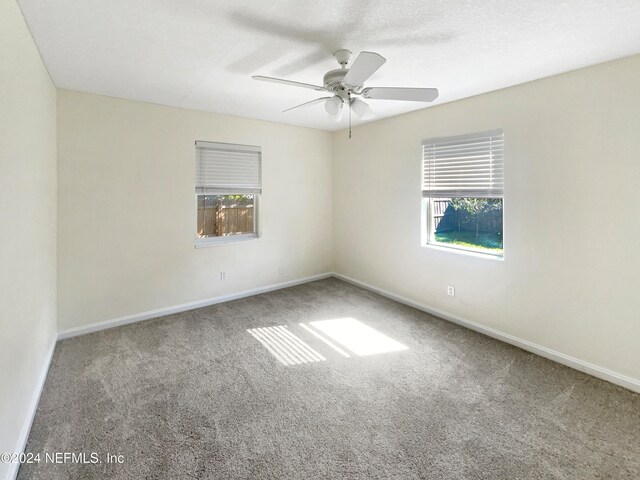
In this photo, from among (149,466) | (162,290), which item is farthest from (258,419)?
(162,290)

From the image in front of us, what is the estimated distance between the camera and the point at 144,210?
3545 mm

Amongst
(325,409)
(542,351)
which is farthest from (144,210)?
(542,351)

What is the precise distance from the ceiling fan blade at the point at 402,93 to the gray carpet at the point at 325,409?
85.4 inches

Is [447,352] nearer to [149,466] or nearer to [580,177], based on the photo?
[580,177]

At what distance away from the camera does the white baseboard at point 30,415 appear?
5.16ft

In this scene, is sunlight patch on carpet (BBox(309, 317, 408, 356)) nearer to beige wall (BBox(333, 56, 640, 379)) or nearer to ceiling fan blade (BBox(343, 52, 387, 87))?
beige wall (BBox(333, 56, 640, 379))

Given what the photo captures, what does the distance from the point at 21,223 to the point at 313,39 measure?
2.15 meters

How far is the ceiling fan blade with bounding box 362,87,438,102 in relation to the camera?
7.29 ft

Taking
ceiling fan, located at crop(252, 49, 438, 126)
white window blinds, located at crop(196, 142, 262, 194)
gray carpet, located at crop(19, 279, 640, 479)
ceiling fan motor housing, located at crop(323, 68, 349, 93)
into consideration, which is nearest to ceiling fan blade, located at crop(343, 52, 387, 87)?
ceiling fan, located at crop(252, 49, 438, 126)

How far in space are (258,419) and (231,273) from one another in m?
2.52

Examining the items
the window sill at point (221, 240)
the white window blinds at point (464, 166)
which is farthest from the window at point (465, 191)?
the window sill at point (221, 240)

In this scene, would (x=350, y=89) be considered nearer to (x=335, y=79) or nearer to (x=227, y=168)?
(x=335, y=79)

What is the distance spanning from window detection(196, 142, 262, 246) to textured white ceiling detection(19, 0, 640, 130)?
3.56 ft

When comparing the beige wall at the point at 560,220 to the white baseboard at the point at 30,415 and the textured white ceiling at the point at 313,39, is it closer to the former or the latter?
the textured white ceiling at the point at 313,39
